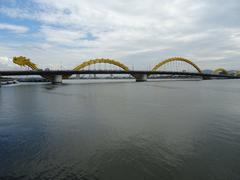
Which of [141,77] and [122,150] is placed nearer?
[122,150]

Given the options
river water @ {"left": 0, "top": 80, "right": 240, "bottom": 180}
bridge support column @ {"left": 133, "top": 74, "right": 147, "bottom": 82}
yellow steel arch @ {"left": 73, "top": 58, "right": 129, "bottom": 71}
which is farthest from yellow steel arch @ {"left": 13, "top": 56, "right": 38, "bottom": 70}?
river water @ {"left": 0, "top": 80, "right": 240, "bottom": 180}

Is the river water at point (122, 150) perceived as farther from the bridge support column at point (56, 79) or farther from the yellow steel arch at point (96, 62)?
the yellow steel arch at point (96, 62)

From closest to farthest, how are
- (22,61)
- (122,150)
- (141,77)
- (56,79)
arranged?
(122,150) < (56,79) < (22,61) < (141,77)

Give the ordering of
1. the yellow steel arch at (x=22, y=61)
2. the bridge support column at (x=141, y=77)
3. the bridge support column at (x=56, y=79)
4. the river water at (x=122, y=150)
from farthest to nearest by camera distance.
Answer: the bridge support column at (x=141, y=77) → the yellow steel arch at (x=22, y=61) → the bridge support column at (x=56, y=79) → the river water at (x=122, y=150)

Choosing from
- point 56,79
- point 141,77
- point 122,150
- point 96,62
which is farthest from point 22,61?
point 122,150

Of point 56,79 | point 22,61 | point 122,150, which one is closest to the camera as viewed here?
point 122,150

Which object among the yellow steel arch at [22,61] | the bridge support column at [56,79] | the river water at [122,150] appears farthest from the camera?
the yellow steel arch at [22,61]

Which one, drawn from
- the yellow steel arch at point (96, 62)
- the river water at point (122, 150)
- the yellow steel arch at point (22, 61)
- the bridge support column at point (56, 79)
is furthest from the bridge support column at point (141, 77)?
the river water at point (122, 150)

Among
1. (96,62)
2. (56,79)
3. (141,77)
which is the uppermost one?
(96,62)

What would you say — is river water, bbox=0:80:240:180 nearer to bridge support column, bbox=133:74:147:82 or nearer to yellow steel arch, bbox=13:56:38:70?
bridge support column, bbox=133:74:147:82

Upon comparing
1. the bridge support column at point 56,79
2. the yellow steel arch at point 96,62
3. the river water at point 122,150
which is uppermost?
the yellow steel arch at point 96,62

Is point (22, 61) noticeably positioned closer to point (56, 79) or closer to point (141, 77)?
point (56, 79)

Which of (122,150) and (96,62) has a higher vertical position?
(96,62)

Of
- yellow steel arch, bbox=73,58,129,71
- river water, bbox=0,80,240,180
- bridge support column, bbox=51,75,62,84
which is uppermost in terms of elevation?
yellow steel arch, bbox=73,58,129,71
